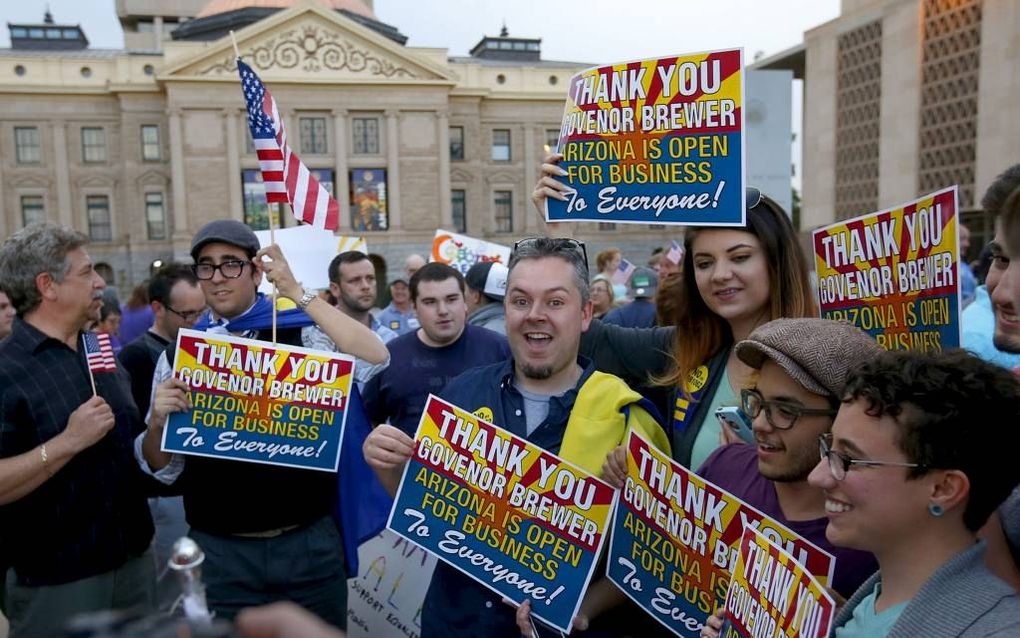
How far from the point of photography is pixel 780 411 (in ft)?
→ 6.36

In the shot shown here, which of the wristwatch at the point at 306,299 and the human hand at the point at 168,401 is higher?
the wristwatch at the point at 306,299

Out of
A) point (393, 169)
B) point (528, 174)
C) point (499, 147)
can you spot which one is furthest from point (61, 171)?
point (528, 174)

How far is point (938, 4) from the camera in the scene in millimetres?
19922

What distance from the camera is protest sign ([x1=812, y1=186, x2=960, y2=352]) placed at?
245 cm

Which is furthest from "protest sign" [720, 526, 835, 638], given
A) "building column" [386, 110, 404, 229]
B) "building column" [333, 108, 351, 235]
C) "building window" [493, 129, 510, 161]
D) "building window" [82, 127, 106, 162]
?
"building window" [82, 127, 106, 162]

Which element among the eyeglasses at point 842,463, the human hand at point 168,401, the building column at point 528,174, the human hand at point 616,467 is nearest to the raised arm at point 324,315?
the human hand at point 168,401

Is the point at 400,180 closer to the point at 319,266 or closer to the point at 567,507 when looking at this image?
the point at 319,266

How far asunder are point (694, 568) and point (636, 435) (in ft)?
1.34

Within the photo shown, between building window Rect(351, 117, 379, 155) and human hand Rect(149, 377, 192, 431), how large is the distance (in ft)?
129

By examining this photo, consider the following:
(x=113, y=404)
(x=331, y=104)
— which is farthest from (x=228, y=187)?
(x=113, y=404)

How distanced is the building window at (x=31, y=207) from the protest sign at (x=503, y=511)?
43.9 metres

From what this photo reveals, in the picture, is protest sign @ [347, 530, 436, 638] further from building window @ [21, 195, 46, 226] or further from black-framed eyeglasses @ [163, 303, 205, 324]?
building window @ [21, 195, 46, 226]

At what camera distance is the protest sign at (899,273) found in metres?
2.45

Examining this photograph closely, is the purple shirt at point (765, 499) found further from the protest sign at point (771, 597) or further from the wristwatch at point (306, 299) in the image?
the wristwatch at point (306, 299)
